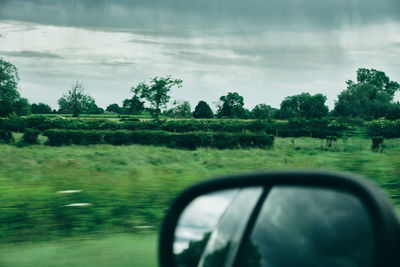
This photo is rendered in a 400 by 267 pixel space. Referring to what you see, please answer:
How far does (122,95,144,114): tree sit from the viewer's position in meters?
63.5

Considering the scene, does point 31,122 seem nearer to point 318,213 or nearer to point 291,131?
point 291,131

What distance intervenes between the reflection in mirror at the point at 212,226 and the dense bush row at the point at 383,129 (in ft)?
21.2

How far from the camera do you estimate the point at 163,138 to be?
41.4 meters

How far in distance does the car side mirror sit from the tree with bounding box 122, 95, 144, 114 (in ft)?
203

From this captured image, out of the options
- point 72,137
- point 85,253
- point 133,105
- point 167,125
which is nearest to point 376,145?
point 85,253

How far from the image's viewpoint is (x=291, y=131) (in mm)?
46562

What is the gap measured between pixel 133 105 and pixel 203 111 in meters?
10.2

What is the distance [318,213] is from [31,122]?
48255mm

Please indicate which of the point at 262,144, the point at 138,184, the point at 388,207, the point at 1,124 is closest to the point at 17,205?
the point at 138,184

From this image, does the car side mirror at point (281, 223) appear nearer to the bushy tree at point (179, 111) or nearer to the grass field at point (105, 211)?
the grass field at point (105, 211)

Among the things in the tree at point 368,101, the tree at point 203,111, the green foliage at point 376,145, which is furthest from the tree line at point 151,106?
the green foliage at point 376,145

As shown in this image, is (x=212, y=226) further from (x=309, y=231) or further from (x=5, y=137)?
(x=5, y=137)

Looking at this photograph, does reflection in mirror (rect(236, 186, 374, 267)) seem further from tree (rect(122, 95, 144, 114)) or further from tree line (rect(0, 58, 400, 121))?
tree (rect(122, 95, 144, 114))

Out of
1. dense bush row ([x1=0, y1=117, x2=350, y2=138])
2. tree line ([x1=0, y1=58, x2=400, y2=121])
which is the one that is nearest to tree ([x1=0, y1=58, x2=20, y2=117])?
tree line ([x1=0, y1=58, x2=400, y2=121])
